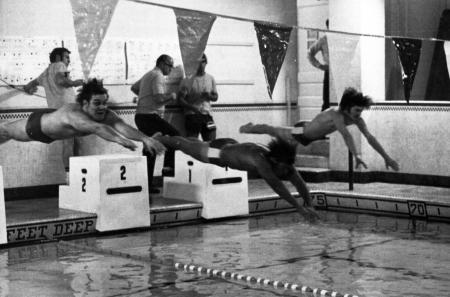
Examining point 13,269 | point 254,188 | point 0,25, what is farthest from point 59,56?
point 254,188

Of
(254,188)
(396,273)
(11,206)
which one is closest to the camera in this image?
(396,273)

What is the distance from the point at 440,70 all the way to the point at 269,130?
21.6ft

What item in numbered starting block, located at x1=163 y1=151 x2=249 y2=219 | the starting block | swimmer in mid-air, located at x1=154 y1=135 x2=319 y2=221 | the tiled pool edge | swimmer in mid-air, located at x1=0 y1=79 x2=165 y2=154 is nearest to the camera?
swimmer in mid-air, located at x1=0 y1=79 x2=165 y2=154

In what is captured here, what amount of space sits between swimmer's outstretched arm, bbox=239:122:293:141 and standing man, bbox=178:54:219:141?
2631 millimetres

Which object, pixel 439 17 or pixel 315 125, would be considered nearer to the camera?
pixel 315 125

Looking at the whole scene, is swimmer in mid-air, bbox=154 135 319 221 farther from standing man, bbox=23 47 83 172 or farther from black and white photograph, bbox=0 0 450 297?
standing man, bbox=23 47 83 172

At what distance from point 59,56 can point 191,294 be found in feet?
13.9

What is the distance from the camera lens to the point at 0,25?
40.6 ft

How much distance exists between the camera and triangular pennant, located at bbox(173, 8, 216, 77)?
815 centimetres

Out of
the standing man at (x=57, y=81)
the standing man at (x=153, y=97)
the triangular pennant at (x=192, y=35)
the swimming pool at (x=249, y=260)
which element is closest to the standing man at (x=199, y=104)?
the standing man at (x=153, y=97)

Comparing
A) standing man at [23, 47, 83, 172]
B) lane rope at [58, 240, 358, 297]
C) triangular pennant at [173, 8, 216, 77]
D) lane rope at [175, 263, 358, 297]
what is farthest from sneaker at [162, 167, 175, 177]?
triangular pennant at [173, 8, 216, 77]

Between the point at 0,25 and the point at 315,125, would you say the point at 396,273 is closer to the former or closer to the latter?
the point at 315,125

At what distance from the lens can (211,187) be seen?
12.1m

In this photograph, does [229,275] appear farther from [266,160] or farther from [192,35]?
[192,35]
